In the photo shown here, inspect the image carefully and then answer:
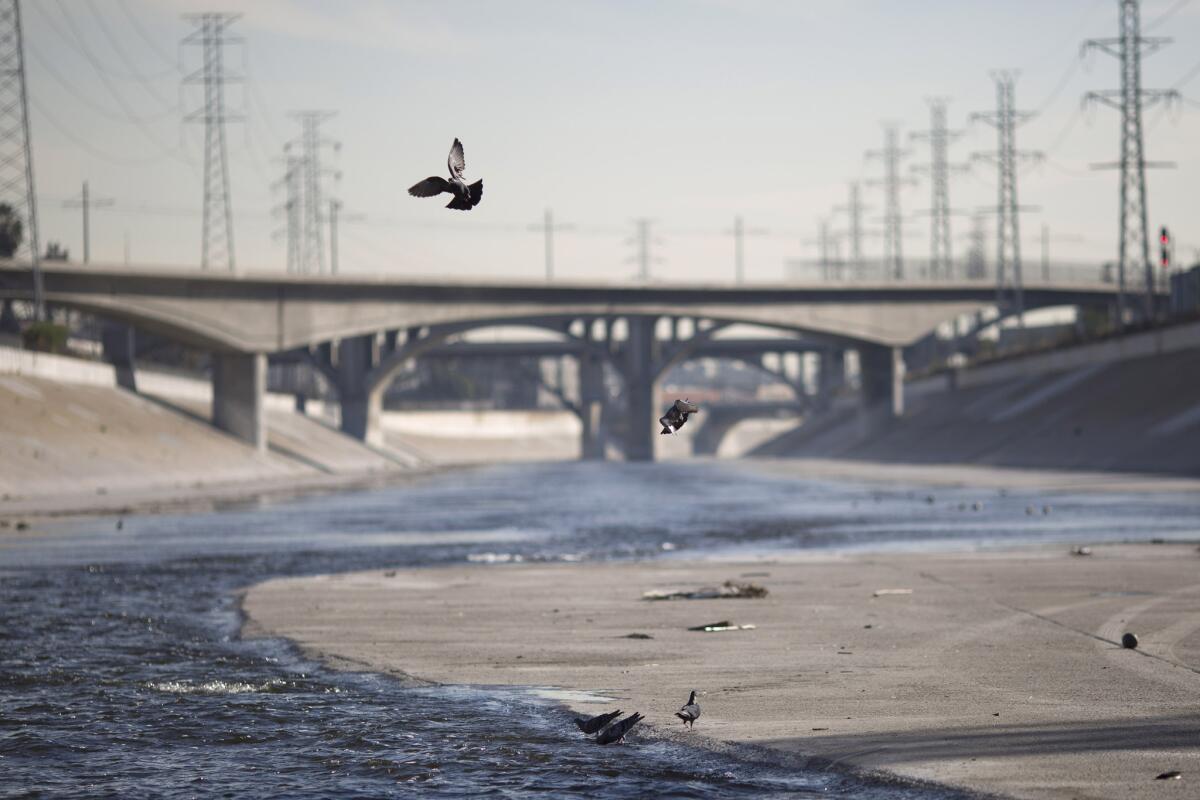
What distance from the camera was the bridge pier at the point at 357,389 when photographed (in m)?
158

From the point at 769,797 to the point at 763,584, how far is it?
13667 millimetres

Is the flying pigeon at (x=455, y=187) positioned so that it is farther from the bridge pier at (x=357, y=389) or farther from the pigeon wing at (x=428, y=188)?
the bridge pier at (x=357, y=389)

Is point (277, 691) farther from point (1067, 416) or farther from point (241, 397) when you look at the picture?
point (241, 397)

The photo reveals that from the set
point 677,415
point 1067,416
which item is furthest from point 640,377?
point 677,415

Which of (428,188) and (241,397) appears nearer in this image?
(428,188)

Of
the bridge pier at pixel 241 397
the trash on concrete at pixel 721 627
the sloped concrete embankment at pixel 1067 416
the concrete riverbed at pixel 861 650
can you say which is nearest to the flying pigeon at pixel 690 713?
the concrete riverbed at pixel 861 650

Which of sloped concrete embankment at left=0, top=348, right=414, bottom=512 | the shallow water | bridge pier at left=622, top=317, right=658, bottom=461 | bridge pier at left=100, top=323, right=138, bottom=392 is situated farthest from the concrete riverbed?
bridge pier at left=622, top=317, right=658, bottom=461

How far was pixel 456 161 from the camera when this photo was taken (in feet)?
38.7

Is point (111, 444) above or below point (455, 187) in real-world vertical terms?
below

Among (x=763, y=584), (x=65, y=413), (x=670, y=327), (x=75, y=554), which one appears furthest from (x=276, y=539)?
(x=670, y=327)

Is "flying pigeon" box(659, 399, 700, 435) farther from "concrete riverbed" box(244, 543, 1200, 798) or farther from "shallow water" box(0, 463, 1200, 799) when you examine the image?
"shallow water" box(0, 463, 1200, 799)

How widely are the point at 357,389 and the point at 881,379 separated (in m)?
47.6

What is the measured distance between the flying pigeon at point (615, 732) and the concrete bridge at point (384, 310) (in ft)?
291

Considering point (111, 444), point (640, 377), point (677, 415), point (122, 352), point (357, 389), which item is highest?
point (677, 415)
